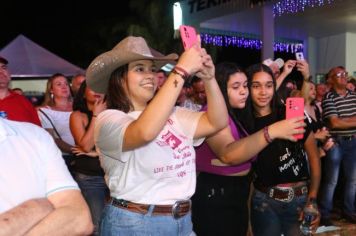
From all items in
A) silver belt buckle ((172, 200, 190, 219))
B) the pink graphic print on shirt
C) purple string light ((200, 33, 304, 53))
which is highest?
purple string light ((200, 33, 304, 53))

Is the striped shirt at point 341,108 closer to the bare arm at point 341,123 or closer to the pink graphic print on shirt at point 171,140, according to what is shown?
the bare arm at point 341,123

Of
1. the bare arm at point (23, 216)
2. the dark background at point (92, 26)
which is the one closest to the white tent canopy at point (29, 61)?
the dark background at point (92, 26)

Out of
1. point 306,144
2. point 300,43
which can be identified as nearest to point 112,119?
point 306,144

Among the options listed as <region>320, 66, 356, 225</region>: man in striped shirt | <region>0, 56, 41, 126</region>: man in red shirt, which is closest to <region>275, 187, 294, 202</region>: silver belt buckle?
<region>0, 56, 41, 126</region>: man in red shirt

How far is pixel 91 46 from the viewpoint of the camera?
80.1ft

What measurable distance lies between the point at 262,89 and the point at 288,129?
0.80 meters

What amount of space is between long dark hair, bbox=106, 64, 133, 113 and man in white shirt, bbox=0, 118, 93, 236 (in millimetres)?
857

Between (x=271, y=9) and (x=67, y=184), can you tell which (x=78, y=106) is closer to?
(x=67, y=184)

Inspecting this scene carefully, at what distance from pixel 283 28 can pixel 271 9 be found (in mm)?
3236

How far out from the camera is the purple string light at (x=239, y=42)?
43.9 feet

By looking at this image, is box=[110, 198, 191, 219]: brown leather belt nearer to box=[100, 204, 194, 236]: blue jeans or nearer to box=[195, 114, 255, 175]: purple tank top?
box=[100, 204, 194, 236]: blue jeans

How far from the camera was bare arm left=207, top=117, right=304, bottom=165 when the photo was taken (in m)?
2.50

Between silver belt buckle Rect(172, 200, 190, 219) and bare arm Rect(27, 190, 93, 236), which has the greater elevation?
bare arm Rect(27, 190, 93, 236)

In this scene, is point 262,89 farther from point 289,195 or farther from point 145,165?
point 145,165
